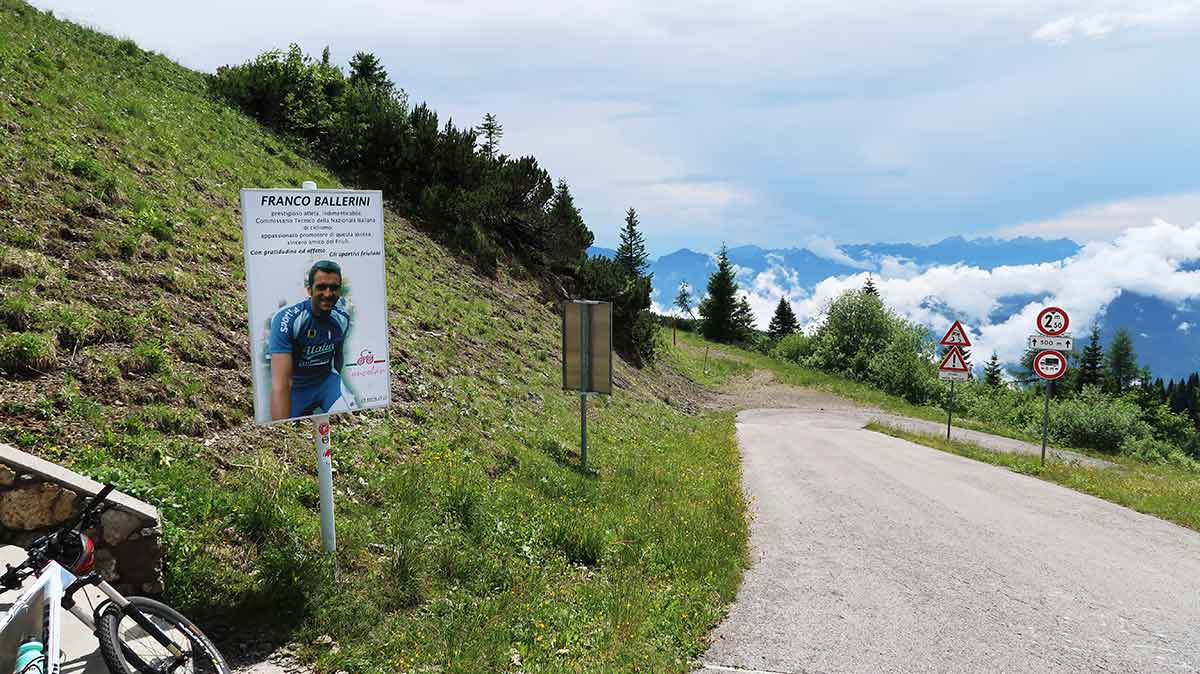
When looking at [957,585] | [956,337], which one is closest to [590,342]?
[957,585]

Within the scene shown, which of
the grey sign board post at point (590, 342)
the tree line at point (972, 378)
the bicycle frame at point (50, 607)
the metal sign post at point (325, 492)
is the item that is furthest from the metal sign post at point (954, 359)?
the bicycle frame at point (50, 607)

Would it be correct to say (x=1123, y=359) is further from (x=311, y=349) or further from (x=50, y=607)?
(x=50, y=607)

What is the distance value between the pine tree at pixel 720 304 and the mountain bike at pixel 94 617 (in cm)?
8018

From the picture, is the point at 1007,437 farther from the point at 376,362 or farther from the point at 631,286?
the point at 376,362

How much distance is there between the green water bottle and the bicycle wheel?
0.34 meters

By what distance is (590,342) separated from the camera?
11.1 m

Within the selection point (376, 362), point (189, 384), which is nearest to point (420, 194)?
point (189, 384)

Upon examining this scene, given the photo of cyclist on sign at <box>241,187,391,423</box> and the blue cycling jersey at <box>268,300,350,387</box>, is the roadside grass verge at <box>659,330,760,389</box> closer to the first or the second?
the photo of cyclist on sign at <box>241,187,391,423</box>

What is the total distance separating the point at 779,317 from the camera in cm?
10781

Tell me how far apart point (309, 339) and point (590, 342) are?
→ 20.0 feet

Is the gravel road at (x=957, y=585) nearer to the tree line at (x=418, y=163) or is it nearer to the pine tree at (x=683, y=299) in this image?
the tree line at (x=418, y=163)

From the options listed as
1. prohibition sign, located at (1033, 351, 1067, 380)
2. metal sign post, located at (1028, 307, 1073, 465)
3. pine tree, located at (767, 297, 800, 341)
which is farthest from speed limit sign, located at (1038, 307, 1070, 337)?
pine tree, located at (767, 297, 800, 341)

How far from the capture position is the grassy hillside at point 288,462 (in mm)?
5125

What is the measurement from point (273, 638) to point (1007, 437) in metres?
28.5
